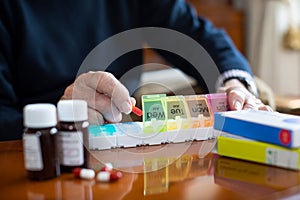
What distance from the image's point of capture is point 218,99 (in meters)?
0.92

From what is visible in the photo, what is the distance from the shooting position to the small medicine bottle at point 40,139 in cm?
66

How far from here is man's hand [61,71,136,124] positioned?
0.85m

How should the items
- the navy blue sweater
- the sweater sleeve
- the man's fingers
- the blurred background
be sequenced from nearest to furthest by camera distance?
the man's fingers, the sweater sleeve, the navy blue sweater, the blurred background

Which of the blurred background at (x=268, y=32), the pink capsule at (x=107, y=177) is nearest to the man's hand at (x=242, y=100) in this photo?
the pink capsule at (x=107, y=177)

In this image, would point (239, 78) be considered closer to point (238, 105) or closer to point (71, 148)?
point (238, 105)

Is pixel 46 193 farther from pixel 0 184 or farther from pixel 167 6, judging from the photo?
pixel 167 6

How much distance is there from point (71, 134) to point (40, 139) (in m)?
0.05

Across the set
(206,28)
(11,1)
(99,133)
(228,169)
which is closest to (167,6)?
(206,28)

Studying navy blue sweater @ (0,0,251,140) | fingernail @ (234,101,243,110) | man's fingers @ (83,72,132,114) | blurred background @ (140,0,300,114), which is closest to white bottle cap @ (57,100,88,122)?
man's fingers @ (83,72,132,114)

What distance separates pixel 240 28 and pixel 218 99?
1.85 metres

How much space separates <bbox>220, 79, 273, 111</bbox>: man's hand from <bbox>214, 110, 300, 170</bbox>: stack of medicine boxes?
11 cm

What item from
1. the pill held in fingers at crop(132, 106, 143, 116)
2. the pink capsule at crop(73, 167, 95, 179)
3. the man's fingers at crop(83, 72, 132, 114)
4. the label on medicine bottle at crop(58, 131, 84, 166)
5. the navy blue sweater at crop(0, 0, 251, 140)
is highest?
the navy blue sweater at crop(0, 0, 251, 140)

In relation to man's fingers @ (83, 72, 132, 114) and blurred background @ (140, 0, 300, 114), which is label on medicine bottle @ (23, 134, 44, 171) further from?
blurred background @ (140, 0, 300, 114)

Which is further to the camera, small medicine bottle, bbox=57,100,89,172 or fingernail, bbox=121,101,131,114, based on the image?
fingernail, bbox=121,101,131,114
